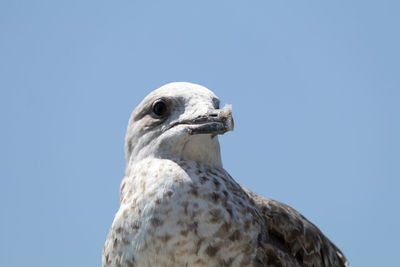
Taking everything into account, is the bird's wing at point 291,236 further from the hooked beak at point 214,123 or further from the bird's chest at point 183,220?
the hooked beak at point 214,123

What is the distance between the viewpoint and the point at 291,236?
4.27m

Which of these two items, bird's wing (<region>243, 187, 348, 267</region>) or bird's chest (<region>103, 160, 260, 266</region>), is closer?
bird's chest (<region>103, 160, 260, 266</region>)

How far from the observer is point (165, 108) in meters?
4.38

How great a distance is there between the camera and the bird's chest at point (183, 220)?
3652mm

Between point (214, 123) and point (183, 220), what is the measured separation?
0.81 m

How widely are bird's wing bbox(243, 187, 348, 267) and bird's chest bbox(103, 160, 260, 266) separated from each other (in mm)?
296

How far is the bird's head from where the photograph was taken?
13.3ft

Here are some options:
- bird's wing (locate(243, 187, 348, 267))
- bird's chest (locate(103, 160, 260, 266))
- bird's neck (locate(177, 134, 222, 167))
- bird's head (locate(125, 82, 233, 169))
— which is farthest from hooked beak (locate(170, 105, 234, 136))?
bird's wing (locate(243, 187, 348, 267))

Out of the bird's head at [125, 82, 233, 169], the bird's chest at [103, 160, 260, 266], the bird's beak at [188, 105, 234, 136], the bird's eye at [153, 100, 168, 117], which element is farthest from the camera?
the bird's eye at [153, 100, 168, 117]

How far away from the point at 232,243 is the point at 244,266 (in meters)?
0.19

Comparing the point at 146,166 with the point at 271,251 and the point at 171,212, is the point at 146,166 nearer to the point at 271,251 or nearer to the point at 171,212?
the point at 171,212

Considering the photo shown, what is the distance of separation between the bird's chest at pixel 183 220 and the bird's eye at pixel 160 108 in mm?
470

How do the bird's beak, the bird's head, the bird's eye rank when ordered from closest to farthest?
the bird's beak < the bird's head < the bird's eye

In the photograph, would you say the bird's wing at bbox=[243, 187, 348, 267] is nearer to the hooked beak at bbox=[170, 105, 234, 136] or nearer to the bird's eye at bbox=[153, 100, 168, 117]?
the hooked beak at bbox=[170, 105, 234, 136]
